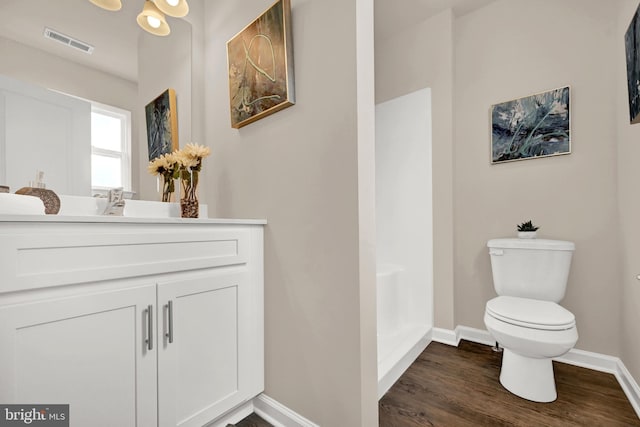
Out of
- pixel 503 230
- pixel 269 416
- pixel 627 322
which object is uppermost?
pixel 503 230

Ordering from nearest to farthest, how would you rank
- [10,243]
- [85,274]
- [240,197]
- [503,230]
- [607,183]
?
[10,243] < [85,274] < [240,197] < [607,183] < [503,230]

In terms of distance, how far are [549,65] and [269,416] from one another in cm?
262

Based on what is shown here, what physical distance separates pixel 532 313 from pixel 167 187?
201cm

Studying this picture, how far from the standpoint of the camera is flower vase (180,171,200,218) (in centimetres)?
147

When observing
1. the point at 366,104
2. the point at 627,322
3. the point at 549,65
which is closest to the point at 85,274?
the point at 366,104

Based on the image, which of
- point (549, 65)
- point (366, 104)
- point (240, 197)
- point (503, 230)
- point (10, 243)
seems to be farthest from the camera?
point (503, 230)

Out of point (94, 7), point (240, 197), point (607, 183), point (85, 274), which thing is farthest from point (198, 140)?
point (607, 183)

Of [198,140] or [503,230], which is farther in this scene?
[503,230]

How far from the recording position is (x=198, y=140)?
5.73 feet

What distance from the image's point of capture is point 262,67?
53.4 inches

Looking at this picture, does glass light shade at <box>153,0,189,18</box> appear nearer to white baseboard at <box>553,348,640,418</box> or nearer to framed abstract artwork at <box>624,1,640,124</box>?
framed abstract artwork at <box>624,1,640,124</box>

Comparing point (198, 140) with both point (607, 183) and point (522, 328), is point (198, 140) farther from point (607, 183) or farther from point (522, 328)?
point (607, 183)

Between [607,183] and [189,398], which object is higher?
[607,183]

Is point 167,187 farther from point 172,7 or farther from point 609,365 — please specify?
point 609,365
